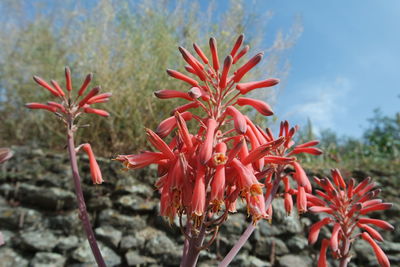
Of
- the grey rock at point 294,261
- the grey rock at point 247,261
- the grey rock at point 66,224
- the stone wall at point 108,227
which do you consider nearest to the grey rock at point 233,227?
the stone wall at point 108,227

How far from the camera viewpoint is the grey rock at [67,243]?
4.71m

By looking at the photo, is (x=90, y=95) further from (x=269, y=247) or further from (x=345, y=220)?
(x=269, y=247)

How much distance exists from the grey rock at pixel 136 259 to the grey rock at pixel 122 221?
0.38 metres

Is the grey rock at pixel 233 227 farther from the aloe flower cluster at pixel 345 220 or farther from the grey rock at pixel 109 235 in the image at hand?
the aloe flower cluster at pixel 345 220

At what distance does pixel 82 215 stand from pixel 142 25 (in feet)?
20.1

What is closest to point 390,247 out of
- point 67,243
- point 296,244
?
point 296,244

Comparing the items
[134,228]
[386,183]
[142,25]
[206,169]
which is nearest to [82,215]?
[206,169]

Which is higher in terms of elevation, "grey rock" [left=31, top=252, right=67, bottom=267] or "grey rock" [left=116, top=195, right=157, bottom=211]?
"grey rock" [left=116, top=195, right=157, bottom=211]

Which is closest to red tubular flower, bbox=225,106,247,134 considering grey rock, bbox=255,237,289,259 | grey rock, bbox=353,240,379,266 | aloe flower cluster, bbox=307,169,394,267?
aloe flower cluster, bbox=307,169,394,267

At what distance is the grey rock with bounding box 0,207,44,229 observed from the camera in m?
4.89

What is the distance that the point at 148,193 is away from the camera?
216 inches

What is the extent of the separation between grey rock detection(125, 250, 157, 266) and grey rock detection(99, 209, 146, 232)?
381 millimetres

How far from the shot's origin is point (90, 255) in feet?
15.5

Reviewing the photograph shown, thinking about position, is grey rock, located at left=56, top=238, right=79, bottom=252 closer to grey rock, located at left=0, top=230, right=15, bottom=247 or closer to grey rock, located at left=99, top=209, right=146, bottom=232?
grey rock, located at left=99, top=209, right=146, bottom=232
